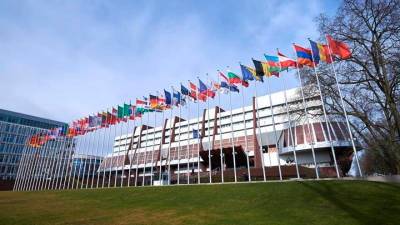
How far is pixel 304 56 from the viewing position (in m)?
30.9

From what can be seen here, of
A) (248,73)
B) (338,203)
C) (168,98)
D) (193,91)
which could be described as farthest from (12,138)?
(338,203)

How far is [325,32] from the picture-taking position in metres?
28.6

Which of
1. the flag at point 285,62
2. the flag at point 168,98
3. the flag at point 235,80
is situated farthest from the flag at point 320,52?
the flag at point 168,98

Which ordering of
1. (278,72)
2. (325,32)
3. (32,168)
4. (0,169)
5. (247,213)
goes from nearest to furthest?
1. (247,213)
2. (325,32)
3. (278,72)
4. (32,168)
5. (0,169)

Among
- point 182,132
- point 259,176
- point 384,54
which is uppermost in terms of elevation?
point 182,132

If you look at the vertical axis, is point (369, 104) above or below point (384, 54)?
below

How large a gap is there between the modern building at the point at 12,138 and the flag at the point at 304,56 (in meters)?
105

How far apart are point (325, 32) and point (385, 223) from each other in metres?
21.2

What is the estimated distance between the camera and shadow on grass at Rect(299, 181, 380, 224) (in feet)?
42.0

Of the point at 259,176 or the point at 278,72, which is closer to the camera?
the point at 278,72

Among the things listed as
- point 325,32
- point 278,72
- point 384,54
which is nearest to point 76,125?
point 278,72

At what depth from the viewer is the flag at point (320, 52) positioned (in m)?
29.1

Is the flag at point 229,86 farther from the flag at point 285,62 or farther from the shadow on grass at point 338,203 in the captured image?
the shadow on grass at point 338,203

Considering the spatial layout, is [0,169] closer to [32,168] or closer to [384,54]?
[32,168]
